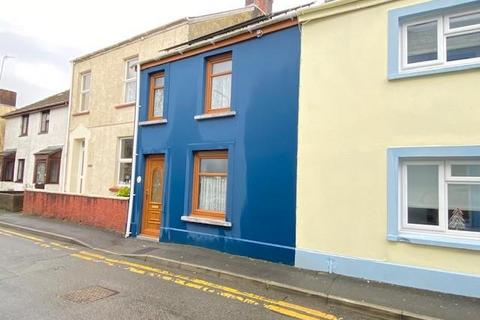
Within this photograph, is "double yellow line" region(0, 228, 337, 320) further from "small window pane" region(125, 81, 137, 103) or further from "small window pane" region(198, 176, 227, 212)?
"small window pane" region(125, 81, 137, 103)

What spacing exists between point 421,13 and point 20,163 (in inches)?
953

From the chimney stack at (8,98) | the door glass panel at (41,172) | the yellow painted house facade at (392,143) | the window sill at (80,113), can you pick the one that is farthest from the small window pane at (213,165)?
the chimney stack at (8,98)

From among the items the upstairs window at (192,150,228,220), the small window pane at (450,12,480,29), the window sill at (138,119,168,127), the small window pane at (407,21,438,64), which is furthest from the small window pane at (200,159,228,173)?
the small window pane at (450,12,480,29)

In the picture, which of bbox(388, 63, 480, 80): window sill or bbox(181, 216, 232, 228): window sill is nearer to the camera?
bbox(388, 63, 480, 80): window sill

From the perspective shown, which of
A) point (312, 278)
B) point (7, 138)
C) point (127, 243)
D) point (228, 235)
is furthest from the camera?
point (7, 138)

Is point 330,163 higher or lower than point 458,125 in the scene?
lower

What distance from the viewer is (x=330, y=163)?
7.57m

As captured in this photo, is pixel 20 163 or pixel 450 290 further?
pixel 20 163

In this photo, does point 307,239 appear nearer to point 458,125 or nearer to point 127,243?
point 458,125

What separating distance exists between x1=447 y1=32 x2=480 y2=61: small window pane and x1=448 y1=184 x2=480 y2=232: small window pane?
7.54 ft

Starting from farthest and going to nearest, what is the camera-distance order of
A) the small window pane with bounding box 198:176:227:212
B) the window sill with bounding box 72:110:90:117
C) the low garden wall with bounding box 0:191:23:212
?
the window sill with bounding box 72:110:90:117, the low garden wall with bounding box 0:191:23:212, the small window pane with bounding box 198:176:227:212

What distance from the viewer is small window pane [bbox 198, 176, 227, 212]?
9531mm

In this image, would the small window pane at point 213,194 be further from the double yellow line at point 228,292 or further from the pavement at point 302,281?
the double yellow line at point 228,292

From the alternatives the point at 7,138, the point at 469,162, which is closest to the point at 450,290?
the point at 469,162
